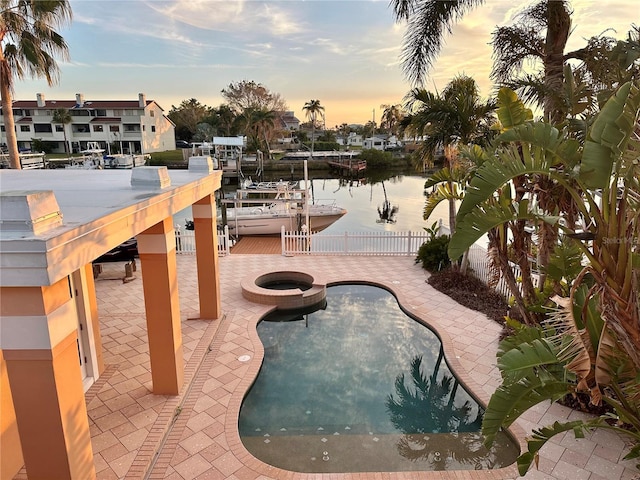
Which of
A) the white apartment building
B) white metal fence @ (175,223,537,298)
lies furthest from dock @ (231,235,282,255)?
the white apartment building

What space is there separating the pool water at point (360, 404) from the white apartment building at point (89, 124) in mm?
48947

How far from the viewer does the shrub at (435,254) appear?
38.0 feet

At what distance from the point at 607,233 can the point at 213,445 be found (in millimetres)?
4794

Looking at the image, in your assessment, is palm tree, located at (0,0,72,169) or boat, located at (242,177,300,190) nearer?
palm tree, located at (0,0,72,169)

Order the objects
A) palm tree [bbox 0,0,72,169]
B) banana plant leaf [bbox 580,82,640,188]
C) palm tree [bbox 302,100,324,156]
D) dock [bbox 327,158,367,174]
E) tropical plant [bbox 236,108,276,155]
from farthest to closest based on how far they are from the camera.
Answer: palm tree [bbox 302,100,324,156] → dock [bbox 327,158,367,174] → tropical plant [bbox 236,108,276,155] → palm tree [bbox 0,0,72,169] → banana plant leaf [bbox 580,82,640,188]

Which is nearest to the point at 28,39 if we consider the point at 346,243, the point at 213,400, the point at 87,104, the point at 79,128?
the point at 346,243

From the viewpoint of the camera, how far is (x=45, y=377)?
3.16 metres

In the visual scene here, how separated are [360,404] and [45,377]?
14.1 ft

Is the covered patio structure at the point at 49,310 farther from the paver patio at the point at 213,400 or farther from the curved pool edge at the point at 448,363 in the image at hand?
the curved pool edge at the point at 448,363

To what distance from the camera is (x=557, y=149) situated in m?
3.30

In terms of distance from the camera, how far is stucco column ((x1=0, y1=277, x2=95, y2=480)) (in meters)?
3.03

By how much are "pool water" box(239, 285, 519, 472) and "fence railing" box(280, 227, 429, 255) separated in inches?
176

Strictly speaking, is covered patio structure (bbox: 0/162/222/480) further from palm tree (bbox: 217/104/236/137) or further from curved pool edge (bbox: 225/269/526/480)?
palm tree (bbox: 217/104/236/137)

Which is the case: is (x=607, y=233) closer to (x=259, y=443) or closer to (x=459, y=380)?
(x=459, y=380)
